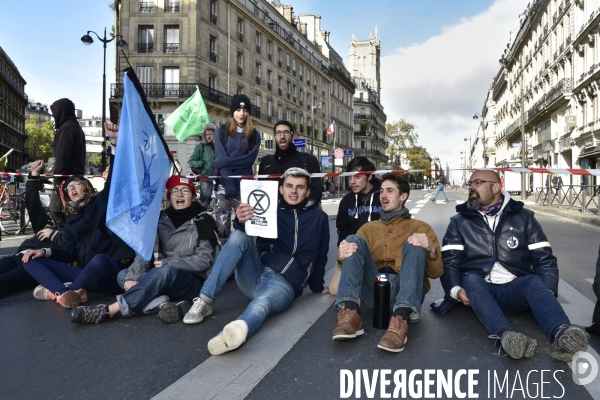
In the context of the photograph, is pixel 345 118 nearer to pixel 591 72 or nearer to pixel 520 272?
pixel 591 72

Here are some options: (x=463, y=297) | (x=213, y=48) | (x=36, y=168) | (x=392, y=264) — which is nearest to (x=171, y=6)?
(x=213, y=48)

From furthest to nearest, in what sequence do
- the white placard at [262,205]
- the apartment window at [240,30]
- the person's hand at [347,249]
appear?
the apartment window at [240,30], the white placard at [262,205], the person's hand at [347,249]

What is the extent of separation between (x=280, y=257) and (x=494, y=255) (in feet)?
5.40

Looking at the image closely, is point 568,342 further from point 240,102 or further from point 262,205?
point 240,102

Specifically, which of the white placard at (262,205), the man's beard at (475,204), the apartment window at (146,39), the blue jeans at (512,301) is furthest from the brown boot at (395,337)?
the apartment window at (146,39)

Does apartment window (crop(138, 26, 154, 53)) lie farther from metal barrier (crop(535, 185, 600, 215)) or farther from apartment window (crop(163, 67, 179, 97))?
metal barrier (crop(535, 185, 600, 215))

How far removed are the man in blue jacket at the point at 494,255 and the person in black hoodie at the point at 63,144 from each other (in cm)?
469

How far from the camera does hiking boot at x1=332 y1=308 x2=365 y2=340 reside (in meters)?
3.10

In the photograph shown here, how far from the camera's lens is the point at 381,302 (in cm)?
336

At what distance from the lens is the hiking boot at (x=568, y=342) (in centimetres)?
271

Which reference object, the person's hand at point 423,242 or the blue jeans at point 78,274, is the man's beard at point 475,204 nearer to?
the person's hand at point 423,242

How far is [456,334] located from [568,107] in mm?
38250

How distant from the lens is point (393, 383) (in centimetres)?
257

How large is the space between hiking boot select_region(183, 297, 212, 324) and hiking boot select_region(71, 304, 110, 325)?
0.63 m
